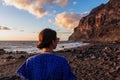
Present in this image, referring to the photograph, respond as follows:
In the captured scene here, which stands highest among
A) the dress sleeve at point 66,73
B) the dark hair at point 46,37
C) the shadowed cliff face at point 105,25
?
the shadowed cliff face at point 105,25

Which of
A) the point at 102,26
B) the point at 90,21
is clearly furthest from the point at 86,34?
the point at 102,26

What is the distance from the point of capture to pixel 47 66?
425 centimetres

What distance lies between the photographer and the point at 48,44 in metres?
4.40

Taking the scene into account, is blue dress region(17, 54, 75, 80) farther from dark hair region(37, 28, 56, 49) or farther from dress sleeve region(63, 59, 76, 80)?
dark hair region(37, 28, 56, 49)

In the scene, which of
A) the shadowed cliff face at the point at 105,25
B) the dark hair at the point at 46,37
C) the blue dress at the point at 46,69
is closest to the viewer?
the blue dress at the point at 46,69

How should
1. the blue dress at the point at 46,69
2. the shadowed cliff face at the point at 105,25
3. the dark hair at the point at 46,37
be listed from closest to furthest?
the blue dress at the point at 46,69, the dark hair at the point at 46,37, the shadowed cliff face at the point at 105,25

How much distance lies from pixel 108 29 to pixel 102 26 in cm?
1374

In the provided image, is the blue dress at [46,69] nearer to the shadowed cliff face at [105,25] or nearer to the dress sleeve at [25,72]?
the dress sleeve at [25,72]

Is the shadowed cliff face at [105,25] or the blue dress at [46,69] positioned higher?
the shadowed cliff face at [105,25]

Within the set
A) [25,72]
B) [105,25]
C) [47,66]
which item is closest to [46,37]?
[47,66]

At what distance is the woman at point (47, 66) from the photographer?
4242 millimetres

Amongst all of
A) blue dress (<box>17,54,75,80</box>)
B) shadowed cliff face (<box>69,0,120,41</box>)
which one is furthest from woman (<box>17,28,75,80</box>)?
shadowed cliff face (<box>69,0,120,41</box>)

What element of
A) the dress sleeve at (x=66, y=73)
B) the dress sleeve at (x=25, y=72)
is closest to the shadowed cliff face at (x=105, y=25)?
the dress sleeve at (x=66, y=73)

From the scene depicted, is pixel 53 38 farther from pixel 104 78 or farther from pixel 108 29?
pixel 108 29
